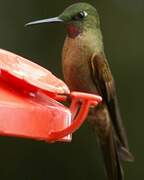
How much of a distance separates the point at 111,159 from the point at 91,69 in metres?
0.68

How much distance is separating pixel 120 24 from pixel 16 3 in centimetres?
93

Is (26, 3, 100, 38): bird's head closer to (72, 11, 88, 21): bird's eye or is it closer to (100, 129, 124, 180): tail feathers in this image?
(72, 11, 88, 21): bird's eye

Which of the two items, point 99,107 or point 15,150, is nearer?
point 99,107

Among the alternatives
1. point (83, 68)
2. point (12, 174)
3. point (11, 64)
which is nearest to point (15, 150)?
point (12, 174)

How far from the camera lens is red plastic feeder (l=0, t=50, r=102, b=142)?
256 centimetres

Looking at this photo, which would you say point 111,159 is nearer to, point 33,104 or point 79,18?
point 79,18

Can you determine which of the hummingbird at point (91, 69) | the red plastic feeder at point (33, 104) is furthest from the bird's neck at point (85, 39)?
the red plastic feeder at point (33, 104)

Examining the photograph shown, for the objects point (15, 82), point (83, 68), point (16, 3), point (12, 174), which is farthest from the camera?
point (16, 3)

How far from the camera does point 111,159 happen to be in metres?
5.28

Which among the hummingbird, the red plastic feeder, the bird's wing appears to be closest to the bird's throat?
the hummingbird

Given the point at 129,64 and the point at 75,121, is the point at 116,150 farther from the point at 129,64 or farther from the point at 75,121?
the point at 75,121

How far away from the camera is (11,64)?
279cm

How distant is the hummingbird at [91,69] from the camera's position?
4.94m

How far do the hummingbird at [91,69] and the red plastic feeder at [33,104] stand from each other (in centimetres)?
197
